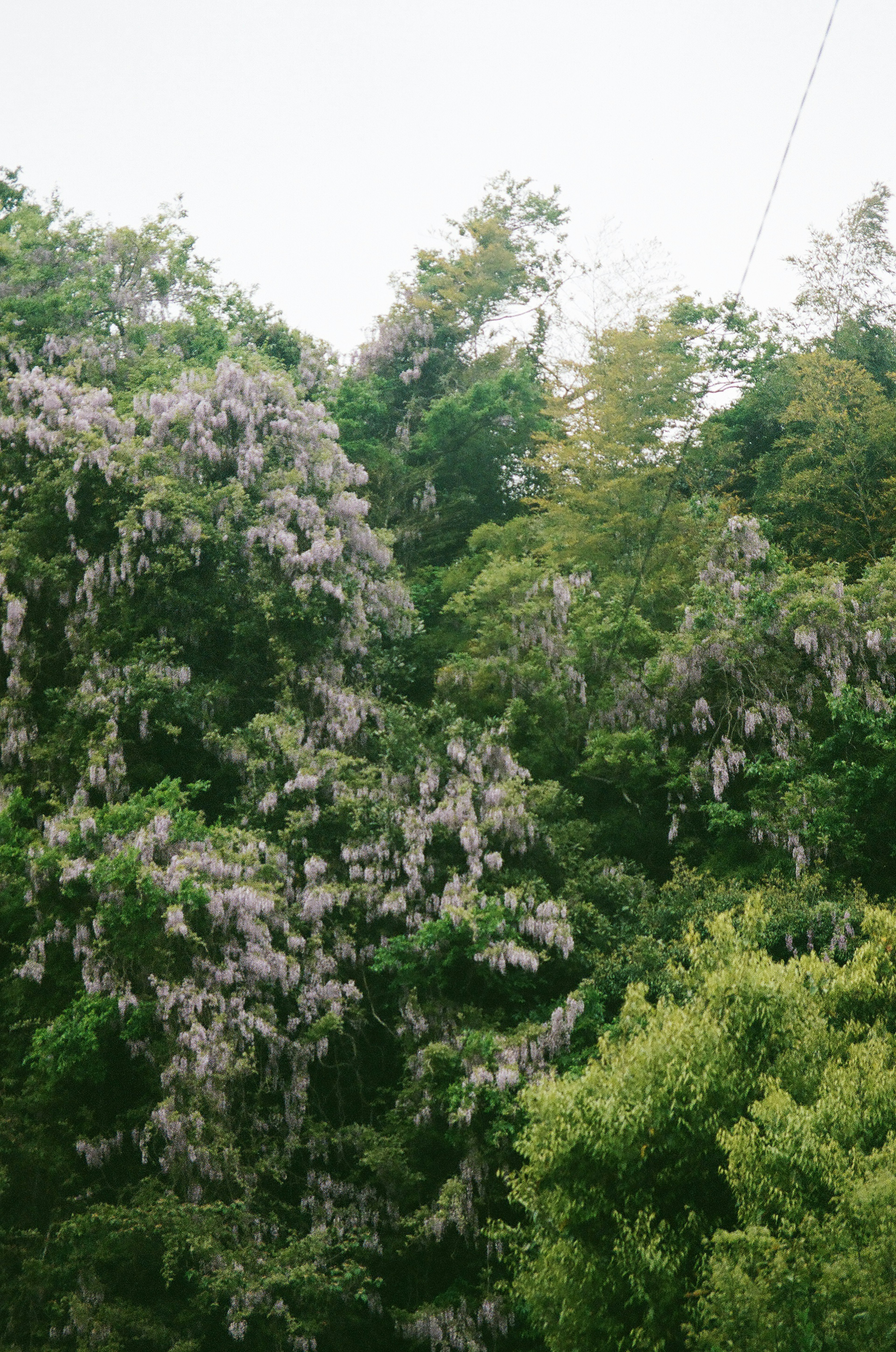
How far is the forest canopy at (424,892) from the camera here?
9297mm

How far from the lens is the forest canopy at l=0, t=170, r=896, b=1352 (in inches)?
366

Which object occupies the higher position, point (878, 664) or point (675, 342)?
point (675, 342)

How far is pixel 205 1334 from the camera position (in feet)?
38.8

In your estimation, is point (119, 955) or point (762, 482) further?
point (762, 482)

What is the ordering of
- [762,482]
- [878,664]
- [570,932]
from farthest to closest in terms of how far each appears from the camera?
[762,482], [878,664], [570,932]

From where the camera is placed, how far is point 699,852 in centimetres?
1580

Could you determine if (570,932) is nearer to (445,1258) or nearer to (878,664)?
(445,1258)

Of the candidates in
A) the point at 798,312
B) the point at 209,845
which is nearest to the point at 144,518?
the point at 209,845

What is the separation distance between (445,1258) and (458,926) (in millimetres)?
3957

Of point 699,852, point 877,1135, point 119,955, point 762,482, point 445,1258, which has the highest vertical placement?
point 762,482

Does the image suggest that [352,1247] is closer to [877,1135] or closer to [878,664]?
[877,1135]

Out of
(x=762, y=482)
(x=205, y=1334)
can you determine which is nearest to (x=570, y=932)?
(x=205, y=1334)

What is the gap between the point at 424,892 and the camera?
47.1 ft

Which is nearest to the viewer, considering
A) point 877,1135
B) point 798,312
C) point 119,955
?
point 877,1135
